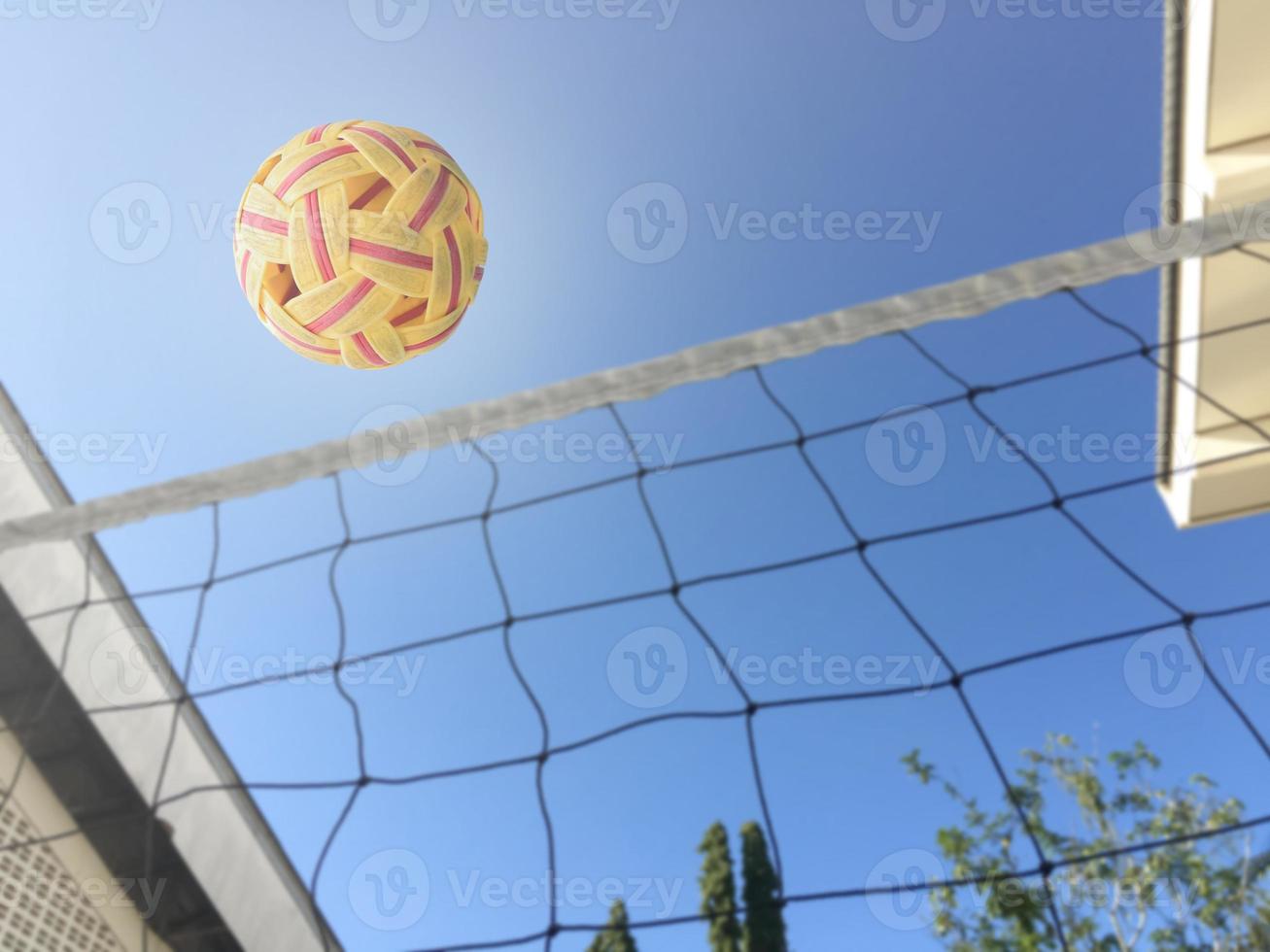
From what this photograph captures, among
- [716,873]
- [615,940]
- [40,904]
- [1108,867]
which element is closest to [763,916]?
[615,940]

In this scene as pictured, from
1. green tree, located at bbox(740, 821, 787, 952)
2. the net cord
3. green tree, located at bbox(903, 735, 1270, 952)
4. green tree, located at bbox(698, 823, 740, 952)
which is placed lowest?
green tree, located at bbox(903, 735, 1270, 952)

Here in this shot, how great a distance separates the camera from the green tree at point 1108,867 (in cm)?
374

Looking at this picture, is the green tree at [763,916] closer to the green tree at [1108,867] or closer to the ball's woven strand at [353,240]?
the green tree at [1108,867]

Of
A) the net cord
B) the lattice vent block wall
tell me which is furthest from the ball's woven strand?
the lattice vent block wall

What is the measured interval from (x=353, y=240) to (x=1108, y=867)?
13.2ft

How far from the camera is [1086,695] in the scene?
4941 millimetres

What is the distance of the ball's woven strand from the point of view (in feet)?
8.14

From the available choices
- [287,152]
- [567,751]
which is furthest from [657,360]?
[287,152]

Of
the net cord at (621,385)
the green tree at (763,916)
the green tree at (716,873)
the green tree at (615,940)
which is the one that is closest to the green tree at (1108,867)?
the green tree at (716,873)

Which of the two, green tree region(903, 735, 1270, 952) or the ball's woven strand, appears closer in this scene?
the ball's woven strand

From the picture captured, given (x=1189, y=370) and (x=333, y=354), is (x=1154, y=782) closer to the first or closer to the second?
(x=1189, y=370)

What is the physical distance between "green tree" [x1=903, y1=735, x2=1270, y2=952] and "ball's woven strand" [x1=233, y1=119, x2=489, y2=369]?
2.90 m

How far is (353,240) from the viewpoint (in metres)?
2.47

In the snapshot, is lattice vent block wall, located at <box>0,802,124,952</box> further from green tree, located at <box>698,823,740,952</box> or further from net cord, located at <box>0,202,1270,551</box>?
green tree, located at <box>698,823,740,952</box>
